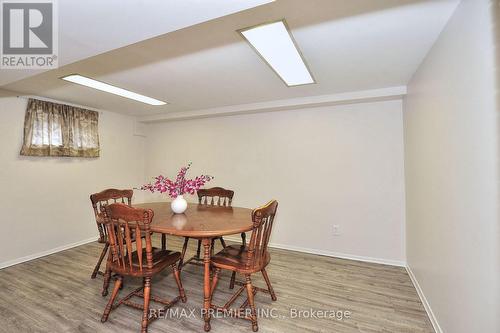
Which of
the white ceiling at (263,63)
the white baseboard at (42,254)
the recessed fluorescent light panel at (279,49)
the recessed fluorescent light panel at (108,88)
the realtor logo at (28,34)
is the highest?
the recessed fluorescent light panel at (108,88)

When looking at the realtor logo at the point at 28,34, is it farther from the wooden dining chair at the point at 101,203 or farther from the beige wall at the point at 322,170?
the beige wall at the point at 322,170

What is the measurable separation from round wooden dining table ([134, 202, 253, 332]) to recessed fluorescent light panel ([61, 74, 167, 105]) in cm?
161

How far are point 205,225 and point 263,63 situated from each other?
156cm

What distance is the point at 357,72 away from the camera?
2.47 m

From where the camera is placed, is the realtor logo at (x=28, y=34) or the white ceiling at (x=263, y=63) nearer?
the realtor logo at (x=28, y=34)

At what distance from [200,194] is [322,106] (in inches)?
83.8

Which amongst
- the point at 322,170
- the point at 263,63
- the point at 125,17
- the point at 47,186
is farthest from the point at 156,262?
the point at 47,186

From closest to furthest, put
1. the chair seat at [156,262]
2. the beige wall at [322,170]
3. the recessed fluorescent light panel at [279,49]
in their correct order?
the recessed fluorescent light panel at [279,49] < the chair seat at [156,262] < the beige wall at [322,170]

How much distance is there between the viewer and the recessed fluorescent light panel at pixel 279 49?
1.63 meters

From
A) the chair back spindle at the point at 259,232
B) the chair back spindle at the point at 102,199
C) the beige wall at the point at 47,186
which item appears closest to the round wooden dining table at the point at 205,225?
the chair back spindle at the point at 259,232

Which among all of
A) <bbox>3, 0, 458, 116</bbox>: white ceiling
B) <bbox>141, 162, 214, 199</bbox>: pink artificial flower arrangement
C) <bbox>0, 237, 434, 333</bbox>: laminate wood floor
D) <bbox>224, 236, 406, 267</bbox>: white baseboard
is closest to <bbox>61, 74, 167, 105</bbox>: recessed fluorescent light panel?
<bbox>3, 0, 458, 116</bbox>: white ceiling

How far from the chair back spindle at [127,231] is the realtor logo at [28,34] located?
120cm

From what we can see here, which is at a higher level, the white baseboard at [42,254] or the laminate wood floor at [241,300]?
the white baseboard at [42,254]

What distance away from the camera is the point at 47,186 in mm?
3459
